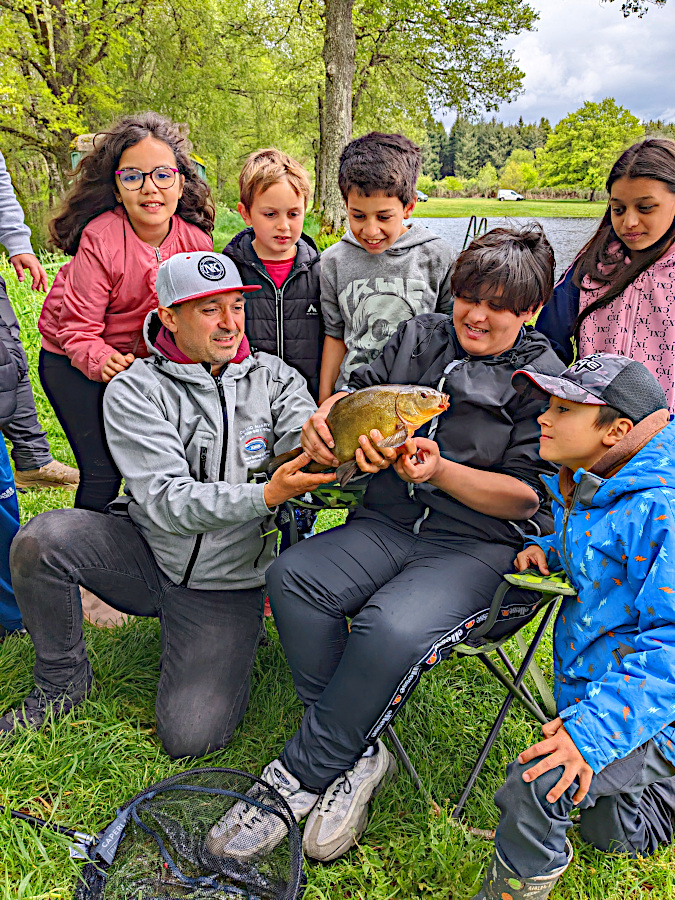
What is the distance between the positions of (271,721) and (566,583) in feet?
5.02

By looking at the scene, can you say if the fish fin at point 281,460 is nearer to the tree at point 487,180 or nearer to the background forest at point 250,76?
the background forest at point 250,76

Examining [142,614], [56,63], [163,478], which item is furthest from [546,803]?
[56,63]

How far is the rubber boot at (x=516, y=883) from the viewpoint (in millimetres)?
1856

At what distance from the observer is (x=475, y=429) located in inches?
103

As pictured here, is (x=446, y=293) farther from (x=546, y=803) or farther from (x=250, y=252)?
(x=546, y=803)

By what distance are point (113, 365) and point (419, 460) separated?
1.54 metres

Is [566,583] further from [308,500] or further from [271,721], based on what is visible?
[271,721]

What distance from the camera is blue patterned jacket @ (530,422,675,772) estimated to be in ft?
5.84

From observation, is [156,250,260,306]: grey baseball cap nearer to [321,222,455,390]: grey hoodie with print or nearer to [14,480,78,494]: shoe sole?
[321,222,455,390]: grey hoodie with print

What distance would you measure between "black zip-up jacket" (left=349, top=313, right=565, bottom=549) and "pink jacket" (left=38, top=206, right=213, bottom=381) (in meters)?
1.51

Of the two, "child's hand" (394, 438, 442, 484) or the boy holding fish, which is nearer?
the boy holding fish

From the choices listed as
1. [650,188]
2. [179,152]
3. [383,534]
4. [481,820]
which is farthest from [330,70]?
[481,820]

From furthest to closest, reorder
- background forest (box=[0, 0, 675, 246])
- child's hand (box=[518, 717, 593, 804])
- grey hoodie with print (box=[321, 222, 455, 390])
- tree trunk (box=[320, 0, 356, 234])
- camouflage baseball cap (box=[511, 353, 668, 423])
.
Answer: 1. background forest (box=[0, 0, 675, 246])
2. tree trunk (box=[320, 0, 356, 234])
3. grey hoodie with print (box=[321, 222, 455, 390])
4. camouflage baseball cap (box=[511, 353, 668, 423])
5. child's hand (box=[518, 717, 593, 804])

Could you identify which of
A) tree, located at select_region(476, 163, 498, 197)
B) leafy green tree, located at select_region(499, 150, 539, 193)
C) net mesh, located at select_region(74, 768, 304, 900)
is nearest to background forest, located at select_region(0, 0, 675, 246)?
tree, located at select_region(476, 163, 498, 197)
